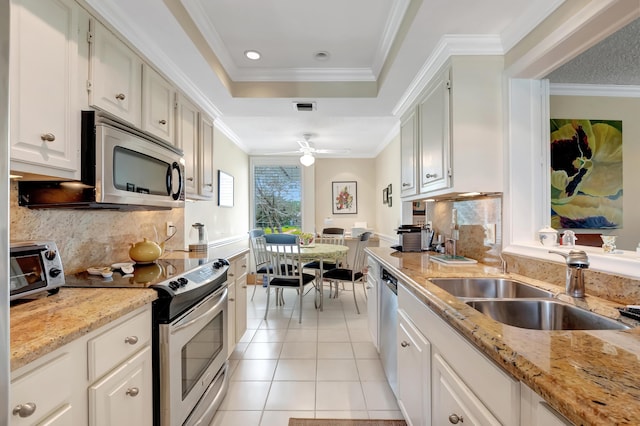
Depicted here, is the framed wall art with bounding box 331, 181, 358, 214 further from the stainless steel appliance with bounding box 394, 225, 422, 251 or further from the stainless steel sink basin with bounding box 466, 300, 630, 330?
the stainless steel sink basin with bounding box 466, 300, 630, 330

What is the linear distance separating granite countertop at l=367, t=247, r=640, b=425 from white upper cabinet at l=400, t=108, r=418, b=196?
167 cm

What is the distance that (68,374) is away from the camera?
915mm

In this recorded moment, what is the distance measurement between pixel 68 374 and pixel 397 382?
1667 mm

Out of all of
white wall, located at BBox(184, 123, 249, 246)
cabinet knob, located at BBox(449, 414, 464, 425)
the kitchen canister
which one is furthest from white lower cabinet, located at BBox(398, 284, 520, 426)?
white wall, located at BBox(184, 123, 249, 246)

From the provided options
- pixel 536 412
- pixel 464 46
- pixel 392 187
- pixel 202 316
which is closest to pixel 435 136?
pixel 464 46

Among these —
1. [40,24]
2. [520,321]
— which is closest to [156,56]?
[40,24]

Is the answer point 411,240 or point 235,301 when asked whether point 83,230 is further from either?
point 411,240

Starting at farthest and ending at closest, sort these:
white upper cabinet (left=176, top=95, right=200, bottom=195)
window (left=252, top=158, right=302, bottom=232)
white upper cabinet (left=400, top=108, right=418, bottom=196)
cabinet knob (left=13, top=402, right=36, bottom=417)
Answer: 1. window (left=252, top=158, right=302, bottom=232)
2. white upper cabinet (left=400, top=108, right=418, bottom=196)
3. white upper cabinet (left=176, top=95, right=200, bottom=195)
4. cabinet knob (left=13, top=402, right=36, bottom=417)

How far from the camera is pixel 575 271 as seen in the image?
1264 millimetres

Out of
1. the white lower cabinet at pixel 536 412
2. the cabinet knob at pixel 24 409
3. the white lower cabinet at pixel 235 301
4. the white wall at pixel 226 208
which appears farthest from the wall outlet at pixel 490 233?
the white wall at pixel 226 208

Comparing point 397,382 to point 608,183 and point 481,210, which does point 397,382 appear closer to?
point 481,210

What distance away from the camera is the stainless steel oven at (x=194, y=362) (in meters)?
1.37

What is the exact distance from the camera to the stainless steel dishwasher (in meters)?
1.96

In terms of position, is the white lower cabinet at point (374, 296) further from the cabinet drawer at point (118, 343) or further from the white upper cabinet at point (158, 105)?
the white upper cabinet at point (158, 105)
